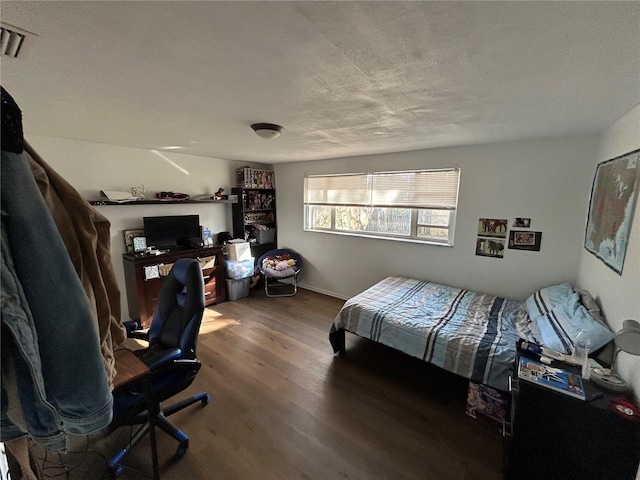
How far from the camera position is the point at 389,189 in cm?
377

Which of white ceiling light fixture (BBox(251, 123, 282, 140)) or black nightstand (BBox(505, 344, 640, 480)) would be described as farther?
white ceiling light fixture (BBox(251, 123, 282, 140))

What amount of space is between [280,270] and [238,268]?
2.21 feet

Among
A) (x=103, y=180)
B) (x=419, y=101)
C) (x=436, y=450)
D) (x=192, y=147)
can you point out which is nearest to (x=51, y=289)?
(x=419, y=101)

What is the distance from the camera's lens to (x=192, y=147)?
3.30 metres

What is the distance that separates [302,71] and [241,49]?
0.31m

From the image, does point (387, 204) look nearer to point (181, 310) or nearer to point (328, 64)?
point (328, 64)

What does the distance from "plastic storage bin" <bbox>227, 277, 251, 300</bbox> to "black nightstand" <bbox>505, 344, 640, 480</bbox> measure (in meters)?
3.71

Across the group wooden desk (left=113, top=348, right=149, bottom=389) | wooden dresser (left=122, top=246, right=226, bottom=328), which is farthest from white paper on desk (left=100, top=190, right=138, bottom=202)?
wooden desk (left=113, top=348, right=149, bottom=389)

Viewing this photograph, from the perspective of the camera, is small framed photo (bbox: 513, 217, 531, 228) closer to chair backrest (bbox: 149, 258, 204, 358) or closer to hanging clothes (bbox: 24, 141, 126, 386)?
chair backrest (bbox: 149, 258, 204, 358)

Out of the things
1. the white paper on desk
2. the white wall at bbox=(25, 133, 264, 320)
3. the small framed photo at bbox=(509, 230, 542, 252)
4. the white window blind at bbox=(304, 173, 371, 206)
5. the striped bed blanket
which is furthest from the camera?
the white window blind at bbox=(304, 173, 371, 206)

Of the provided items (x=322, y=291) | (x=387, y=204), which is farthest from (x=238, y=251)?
(x=387, y=204)

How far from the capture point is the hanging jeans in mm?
487

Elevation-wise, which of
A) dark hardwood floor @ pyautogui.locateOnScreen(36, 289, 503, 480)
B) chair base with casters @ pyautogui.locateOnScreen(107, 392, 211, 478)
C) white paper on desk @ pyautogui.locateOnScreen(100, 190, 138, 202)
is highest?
white paper on desk @ pyautogui.locateOnScreen(100, 190, 138, 202)

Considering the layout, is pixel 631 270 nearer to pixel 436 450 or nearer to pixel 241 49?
pixel 436 450
